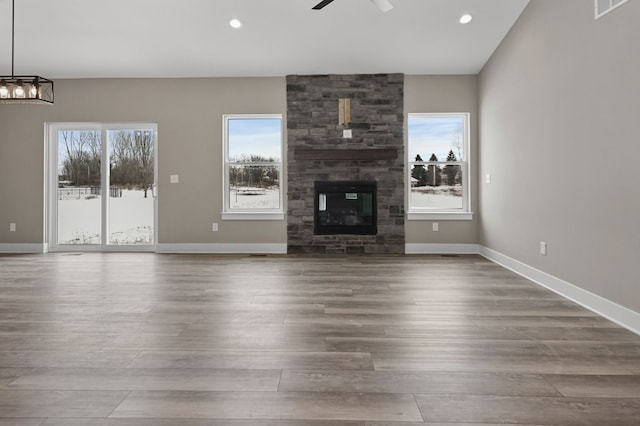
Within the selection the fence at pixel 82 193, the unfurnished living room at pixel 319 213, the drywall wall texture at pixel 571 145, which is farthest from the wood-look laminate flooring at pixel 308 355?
the fence at pixel 82 193

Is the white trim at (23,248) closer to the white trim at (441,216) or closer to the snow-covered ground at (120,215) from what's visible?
the snow-covered ground at (120,215)

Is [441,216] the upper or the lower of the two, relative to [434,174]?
lower

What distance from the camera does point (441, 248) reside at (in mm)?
6434

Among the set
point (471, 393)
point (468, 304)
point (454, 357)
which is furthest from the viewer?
point (468, 304)

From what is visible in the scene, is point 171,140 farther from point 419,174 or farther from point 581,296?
point 581,296

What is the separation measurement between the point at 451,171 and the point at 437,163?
0.82 ft

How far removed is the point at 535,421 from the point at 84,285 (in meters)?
3.94

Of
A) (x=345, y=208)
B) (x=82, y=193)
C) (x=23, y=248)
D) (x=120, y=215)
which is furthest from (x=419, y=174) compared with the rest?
(x=23, y=248)

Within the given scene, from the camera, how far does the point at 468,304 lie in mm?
3314

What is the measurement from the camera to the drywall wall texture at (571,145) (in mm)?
2848

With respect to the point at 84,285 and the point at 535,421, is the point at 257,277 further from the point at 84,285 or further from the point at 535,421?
the point at 535,421

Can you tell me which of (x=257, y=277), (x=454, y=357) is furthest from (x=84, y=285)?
(x=454, y=357)

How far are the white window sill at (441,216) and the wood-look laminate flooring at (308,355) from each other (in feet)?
7.65

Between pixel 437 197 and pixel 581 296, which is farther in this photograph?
pixel 437 197
